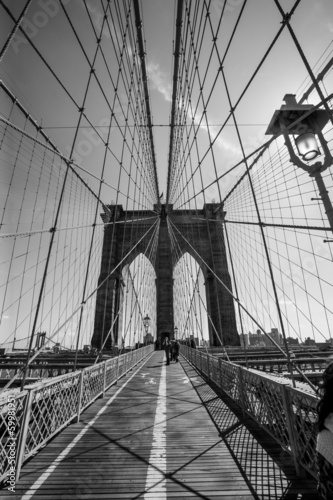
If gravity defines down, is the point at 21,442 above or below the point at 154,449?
above

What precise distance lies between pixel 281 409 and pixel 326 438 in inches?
104

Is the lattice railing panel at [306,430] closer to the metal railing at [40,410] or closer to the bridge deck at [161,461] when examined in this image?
the bridge deck at [161,461]

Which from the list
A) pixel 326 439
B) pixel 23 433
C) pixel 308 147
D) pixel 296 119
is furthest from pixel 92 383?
pixel 296 119

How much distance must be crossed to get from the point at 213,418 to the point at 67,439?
8.91 ft

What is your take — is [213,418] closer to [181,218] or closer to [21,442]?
[21,442]

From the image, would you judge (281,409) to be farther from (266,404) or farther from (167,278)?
(167,278)

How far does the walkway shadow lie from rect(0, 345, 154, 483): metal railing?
105 inches

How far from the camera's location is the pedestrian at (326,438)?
125cm

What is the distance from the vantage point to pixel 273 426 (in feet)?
12.0

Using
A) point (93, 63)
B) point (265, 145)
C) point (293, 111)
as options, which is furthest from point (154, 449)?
point (93, 63)

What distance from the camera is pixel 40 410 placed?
3336 mm

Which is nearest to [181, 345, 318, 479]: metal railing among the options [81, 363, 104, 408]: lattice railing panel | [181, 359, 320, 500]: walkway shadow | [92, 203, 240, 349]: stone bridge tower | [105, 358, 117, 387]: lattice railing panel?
[181, 359, 320, 500]: walkway shadow

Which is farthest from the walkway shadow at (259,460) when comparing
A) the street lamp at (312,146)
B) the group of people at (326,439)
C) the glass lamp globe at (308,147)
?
the glass lamp globe at (308,147)

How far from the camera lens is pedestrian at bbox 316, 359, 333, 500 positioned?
4.10 ft
